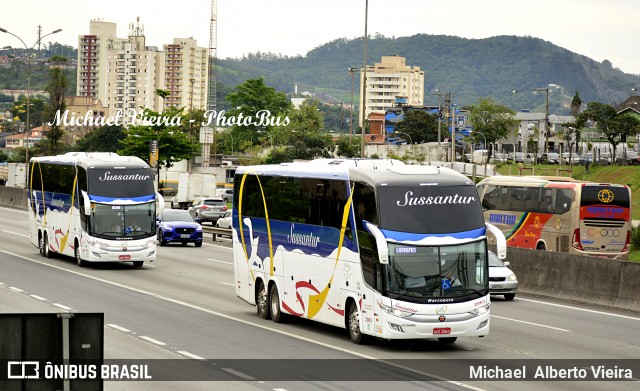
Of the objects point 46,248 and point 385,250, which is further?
point 46,248

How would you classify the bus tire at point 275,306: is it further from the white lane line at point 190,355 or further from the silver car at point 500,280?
the silver car at point 500,280

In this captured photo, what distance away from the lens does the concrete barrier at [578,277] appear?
27.6 meters

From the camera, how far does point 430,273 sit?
18.6m

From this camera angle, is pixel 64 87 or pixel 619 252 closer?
pixel 619 252

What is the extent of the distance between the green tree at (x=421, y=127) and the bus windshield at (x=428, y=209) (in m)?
154

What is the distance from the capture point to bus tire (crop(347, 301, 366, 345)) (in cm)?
1963

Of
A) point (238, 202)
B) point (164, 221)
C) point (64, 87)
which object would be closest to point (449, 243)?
point (238, 202)

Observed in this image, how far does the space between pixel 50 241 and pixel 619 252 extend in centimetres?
2000

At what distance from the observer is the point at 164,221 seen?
4769 cm

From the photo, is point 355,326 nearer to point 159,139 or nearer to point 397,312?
point 397,312

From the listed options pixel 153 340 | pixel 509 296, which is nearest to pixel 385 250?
pixel 153 340

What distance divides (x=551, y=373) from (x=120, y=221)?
68.1 feet

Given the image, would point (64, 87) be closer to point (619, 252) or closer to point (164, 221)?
point (164, 221)

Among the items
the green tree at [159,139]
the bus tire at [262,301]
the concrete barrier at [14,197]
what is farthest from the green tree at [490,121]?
the bus tire at [262,301]
